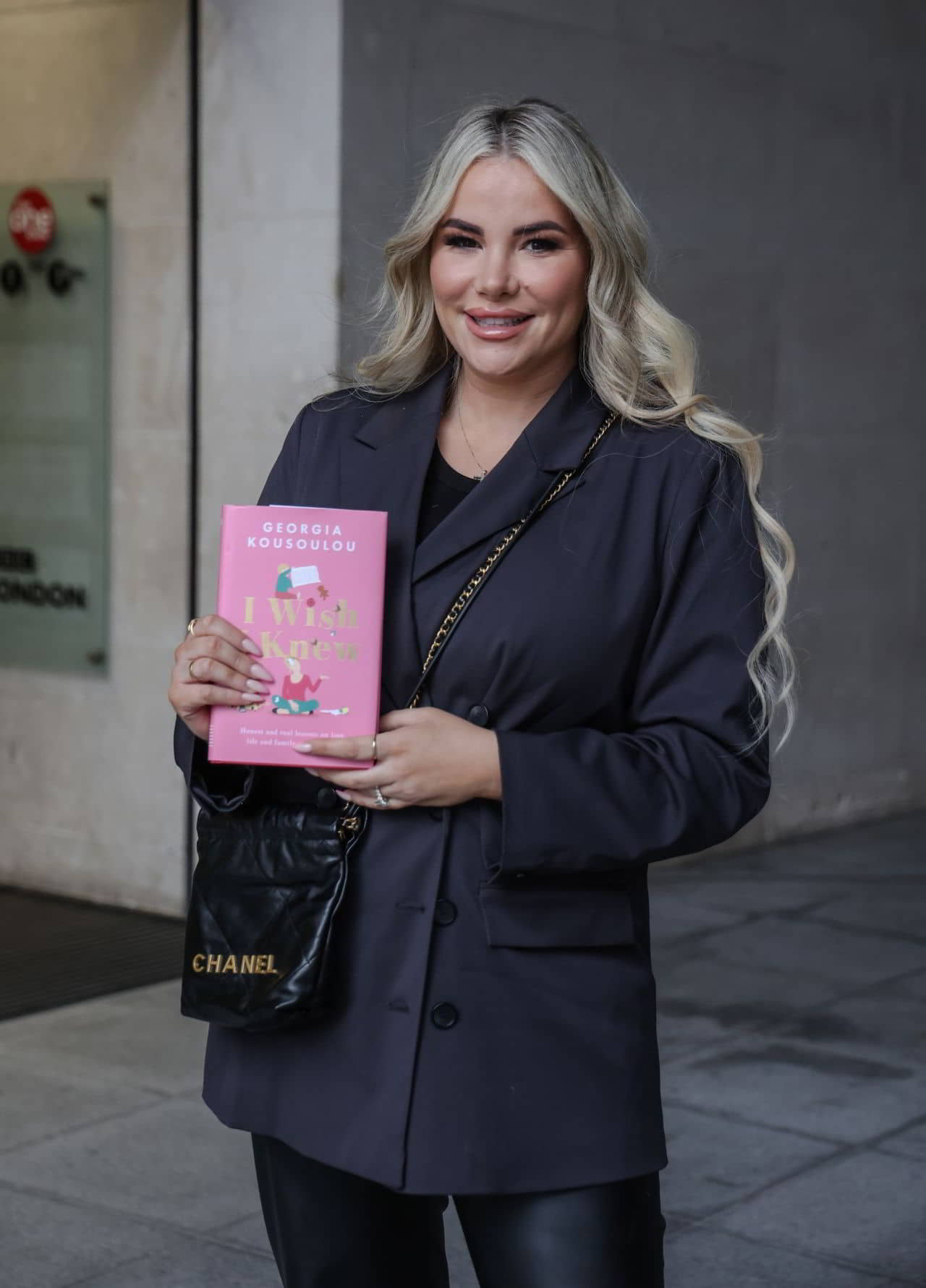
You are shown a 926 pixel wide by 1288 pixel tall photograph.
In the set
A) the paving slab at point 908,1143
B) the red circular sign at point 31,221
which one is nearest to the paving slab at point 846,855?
the paving slab at point 908,1143

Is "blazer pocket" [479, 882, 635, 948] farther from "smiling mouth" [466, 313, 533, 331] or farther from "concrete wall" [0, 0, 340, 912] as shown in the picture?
"concrete wall" [0, 0, 340, 912]

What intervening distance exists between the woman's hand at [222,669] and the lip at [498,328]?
53 cm

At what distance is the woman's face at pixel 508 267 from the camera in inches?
101

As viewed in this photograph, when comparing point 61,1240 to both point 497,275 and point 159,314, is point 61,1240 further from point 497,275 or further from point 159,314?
point 159,314

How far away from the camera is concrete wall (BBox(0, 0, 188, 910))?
7.03 meters

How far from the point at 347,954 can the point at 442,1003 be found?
15 cm

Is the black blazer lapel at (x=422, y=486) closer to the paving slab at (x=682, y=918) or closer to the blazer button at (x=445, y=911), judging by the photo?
the blazer button at (x=445, y=911)

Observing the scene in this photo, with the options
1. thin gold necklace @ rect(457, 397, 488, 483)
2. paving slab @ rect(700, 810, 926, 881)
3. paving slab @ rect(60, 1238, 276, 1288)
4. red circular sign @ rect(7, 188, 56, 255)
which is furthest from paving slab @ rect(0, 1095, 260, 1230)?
paving slab @ rect(700, 810, 926, 881)

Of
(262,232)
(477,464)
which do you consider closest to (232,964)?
(477,464)

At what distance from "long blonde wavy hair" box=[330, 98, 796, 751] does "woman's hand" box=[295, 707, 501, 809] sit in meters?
0.39

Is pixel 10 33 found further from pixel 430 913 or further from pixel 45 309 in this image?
pixel 430 913

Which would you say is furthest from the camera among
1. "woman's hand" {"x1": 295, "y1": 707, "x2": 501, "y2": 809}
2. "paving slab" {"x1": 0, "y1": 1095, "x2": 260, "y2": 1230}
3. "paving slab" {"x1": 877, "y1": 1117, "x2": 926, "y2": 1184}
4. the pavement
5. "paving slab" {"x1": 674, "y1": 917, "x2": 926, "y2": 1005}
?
"paving slab" {"x1": 674, "y1": 917, "x2": 926, "y2": 1005}

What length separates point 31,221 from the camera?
739cm

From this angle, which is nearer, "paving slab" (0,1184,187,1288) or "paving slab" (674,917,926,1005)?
"paving slab" (0,1184,187,1288)
